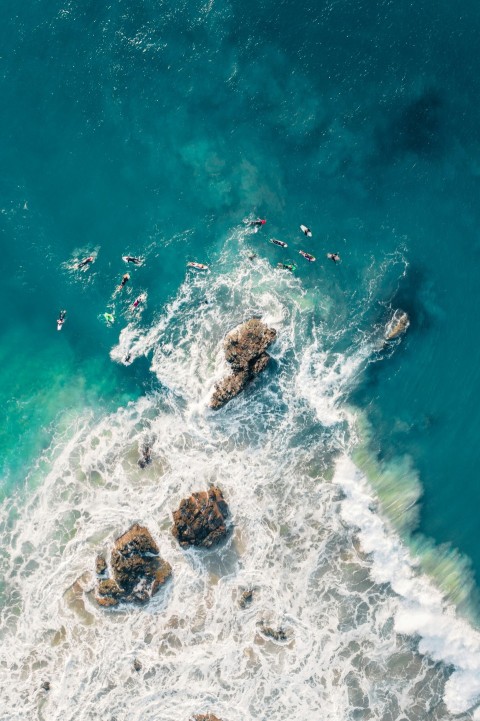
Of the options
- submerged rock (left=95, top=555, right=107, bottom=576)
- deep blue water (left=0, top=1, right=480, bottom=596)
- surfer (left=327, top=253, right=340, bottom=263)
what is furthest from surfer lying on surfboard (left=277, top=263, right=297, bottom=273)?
submerged rock (left=95, top=555, right=107, bottom=576)

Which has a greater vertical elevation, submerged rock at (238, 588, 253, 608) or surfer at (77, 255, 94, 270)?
surfer at (77, 255, 94, 270)

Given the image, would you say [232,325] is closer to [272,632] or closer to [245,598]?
[245,598]

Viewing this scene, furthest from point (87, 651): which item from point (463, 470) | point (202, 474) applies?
point (463, 470)

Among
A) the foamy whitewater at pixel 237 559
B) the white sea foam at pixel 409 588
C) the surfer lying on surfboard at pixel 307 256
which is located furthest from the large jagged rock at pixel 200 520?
the surfer lying on surfboard at pixel 307 256

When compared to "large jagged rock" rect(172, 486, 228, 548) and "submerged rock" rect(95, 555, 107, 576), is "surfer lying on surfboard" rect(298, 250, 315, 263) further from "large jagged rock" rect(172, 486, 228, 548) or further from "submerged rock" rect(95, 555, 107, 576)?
"submerged rock" rect(95, 555, 107, 576)

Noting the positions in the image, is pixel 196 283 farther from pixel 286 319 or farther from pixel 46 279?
pixel 46 279
